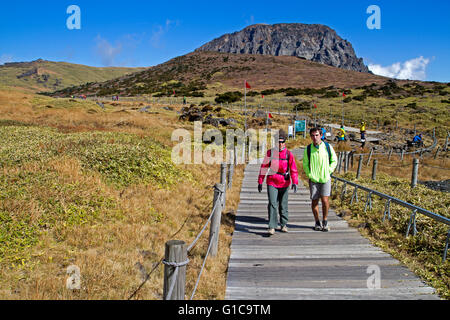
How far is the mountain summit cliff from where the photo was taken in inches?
6993

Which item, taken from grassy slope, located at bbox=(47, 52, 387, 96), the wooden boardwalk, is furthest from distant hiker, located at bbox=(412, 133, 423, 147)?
grassy slope, located at bbox=(47, 52, 387, 96)

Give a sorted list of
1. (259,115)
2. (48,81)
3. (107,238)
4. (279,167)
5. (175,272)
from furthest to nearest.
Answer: (48,81) → (259,115) → (279,167) → (107,238) → (175,272)

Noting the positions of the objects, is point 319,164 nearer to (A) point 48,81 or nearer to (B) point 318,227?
(B) point 318,227

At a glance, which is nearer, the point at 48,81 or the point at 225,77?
the point at 225,77

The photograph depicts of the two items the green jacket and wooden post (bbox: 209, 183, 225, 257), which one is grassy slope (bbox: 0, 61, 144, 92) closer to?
wooden post (bbox: 209, 183, 225, 257)

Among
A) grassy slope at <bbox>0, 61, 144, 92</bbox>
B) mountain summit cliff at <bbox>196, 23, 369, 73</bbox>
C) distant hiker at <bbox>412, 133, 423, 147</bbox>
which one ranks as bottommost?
distant hiker at <bbox>412, 133, 423, 147</bbox>

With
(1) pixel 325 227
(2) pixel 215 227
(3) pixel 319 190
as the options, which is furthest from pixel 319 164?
(2) pixel 215 227

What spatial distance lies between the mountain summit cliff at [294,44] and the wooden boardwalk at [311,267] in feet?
582

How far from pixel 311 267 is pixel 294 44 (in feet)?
627

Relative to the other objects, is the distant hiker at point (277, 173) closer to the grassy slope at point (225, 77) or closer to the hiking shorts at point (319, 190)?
the hiking shorts at point (319, 190)

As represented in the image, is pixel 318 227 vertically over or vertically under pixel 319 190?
under

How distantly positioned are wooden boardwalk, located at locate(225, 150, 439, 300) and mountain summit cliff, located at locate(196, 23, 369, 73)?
177503 mm

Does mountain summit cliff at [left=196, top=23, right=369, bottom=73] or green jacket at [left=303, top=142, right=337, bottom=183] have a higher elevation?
mountain summit cliff at [left=196, top=23, right=369, bottom=73]

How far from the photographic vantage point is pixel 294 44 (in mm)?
181875
